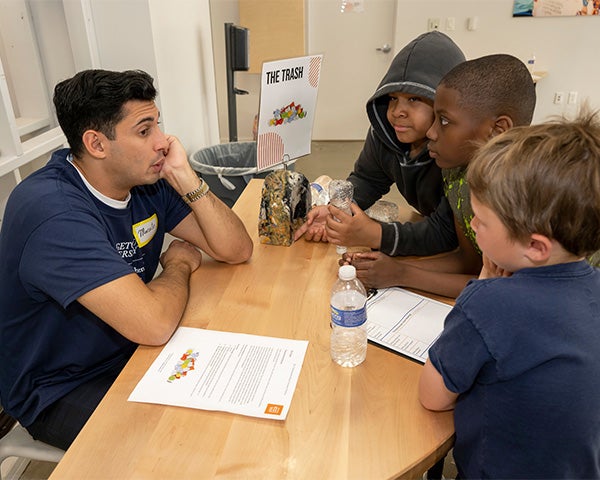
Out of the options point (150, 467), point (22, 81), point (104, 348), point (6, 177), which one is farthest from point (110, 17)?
point (150, 467)

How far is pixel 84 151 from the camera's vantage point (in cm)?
123

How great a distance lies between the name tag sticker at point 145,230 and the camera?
1.38m

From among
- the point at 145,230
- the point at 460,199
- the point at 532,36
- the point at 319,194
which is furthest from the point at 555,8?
the point at 145,230

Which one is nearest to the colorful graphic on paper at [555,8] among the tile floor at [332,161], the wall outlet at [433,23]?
the wall outlet at [433,23]

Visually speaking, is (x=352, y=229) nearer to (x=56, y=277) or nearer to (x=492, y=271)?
(x=492, y=271)

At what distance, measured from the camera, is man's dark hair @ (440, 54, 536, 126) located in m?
1.19

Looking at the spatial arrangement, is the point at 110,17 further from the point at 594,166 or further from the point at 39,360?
the point at 594,166

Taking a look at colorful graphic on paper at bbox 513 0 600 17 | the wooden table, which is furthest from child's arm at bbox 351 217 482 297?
colorful graphic on paper at bbox 513 0 600 17

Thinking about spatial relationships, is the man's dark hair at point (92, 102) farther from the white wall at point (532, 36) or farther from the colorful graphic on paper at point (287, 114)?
the white wall at point (532, 36)

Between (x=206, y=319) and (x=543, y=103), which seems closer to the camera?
(x=206, y=319)

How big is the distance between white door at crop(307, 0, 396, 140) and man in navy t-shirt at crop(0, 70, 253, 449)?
Result: 11.8ft

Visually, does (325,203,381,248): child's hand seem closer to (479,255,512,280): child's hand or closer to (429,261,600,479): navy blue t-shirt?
(479,255,512,280): child's hand

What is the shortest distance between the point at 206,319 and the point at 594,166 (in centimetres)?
88

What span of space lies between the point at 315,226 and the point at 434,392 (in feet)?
2.66
